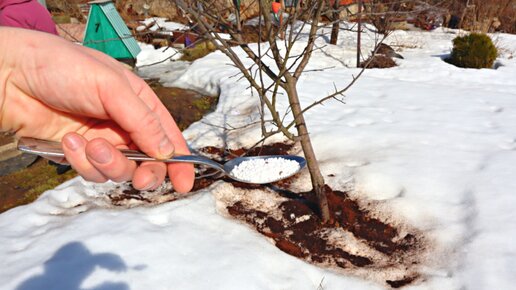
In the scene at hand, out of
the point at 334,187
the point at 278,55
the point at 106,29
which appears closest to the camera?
the point at 278,55

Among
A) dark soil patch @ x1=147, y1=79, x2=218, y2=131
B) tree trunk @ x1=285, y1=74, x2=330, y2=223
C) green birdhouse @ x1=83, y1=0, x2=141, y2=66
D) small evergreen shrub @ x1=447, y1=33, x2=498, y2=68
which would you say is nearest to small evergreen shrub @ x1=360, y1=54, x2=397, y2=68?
small evergreen shrub @ x1=447, y1=33, x2=498, y2=68

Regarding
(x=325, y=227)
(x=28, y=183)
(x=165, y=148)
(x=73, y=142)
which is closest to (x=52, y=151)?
(x=73, y=142)

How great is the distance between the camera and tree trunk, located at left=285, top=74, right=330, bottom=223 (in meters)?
2.57

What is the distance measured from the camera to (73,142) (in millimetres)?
1287

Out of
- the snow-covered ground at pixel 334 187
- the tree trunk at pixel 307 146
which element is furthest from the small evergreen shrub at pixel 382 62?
the tree trunk at pixel 307 146

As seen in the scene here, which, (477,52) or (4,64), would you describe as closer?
(4,64)

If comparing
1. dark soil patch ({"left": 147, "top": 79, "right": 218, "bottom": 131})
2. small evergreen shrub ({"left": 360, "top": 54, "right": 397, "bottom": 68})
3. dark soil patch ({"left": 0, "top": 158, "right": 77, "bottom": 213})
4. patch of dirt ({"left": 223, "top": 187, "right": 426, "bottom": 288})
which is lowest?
dark soil patch ({"left": 0, "top": 158, "right": 77, "bottom": 213})

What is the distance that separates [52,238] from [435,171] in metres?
3.24

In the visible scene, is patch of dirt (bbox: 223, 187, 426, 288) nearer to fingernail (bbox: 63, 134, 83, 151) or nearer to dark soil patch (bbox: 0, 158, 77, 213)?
fingernail (bbox: 63, 134, 83, 151)

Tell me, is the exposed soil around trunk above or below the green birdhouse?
below

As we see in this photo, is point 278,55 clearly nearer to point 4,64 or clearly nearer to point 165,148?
point 165,148

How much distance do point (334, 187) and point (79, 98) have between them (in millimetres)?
2380

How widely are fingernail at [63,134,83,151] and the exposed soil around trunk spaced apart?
5.60ft

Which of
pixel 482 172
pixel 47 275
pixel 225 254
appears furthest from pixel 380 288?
pixel 47 275
